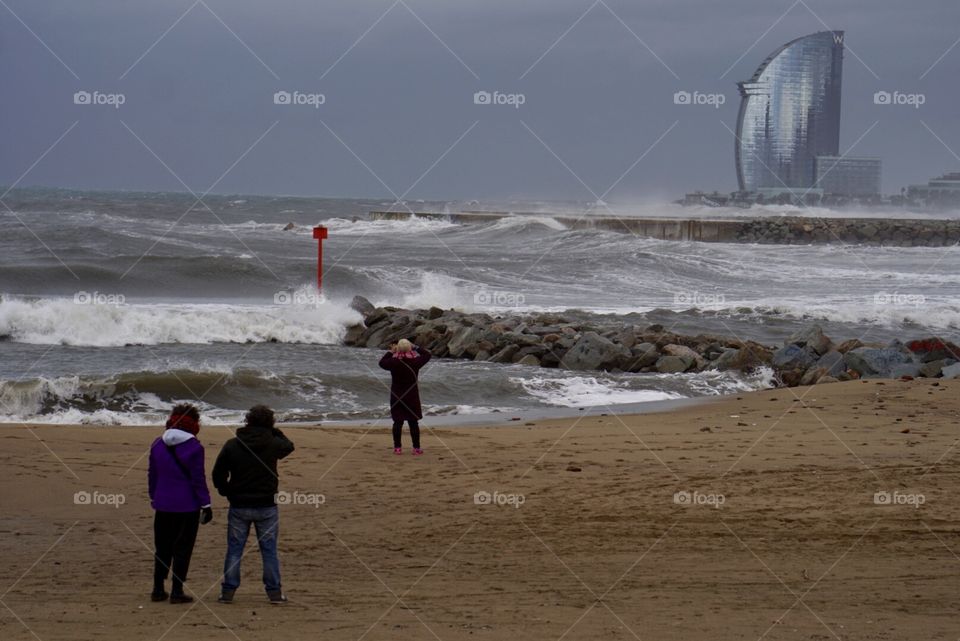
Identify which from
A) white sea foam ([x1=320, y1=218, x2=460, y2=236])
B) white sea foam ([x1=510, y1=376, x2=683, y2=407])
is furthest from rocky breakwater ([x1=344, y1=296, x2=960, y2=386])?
white sea foam ([x1=320, y1=218, x2=460, y2=236])

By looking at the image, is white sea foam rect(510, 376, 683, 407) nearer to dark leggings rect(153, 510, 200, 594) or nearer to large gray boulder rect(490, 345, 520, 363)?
large gray boulder rect(490, 345, 520, 363)

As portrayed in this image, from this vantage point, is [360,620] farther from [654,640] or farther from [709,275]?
[709,275]

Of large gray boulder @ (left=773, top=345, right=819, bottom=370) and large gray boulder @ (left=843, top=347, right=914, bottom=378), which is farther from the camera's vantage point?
large gray boulder @ (left=773, top=345, right=819, bottom=370)

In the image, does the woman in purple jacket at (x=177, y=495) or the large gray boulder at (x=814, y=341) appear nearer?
the woman in purple jacket at (x=177, y=495)

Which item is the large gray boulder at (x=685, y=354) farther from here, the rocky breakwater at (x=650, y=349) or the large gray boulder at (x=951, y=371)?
the large gray boulder at (x=951, y=371)

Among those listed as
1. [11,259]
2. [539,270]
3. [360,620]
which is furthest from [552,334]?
[11,259]

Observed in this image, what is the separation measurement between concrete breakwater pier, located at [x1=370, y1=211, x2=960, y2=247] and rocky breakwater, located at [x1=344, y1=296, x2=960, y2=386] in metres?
42.2

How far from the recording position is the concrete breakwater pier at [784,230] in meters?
65.7

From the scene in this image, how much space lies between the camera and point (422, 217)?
76.2 meters

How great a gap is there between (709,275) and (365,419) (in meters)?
26.8

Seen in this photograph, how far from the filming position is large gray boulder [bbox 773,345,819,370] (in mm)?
19281

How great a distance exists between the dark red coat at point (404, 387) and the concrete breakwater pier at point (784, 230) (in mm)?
53335

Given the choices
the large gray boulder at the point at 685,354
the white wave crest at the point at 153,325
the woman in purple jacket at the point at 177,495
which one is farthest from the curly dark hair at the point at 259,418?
the white wave crest at the point at 153,325

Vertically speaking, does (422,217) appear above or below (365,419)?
above
